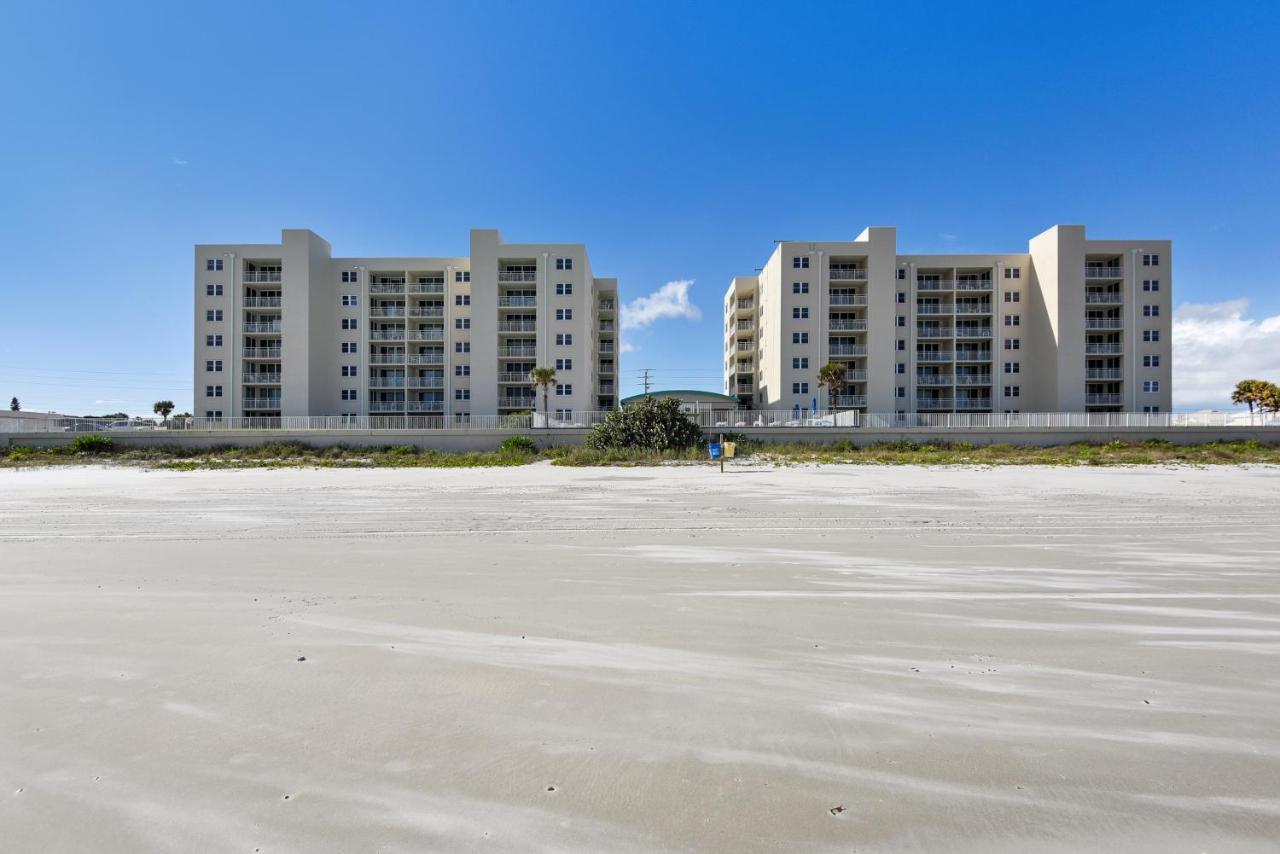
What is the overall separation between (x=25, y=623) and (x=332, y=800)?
4479 millimetres

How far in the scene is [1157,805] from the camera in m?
2.50

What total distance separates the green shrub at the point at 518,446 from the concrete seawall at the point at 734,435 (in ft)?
3.59

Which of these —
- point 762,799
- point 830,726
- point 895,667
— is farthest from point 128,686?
point 895,667

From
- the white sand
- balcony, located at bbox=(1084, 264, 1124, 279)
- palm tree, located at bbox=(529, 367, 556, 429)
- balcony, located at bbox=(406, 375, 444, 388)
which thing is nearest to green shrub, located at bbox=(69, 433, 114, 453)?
balcony, located at bbox=(406, 375, 444, 388)

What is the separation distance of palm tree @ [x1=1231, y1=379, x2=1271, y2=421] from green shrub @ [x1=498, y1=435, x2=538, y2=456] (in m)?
65.1

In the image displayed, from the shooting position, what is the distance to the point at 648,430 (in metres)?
33.5

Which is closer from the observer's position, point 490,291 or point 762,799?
point 762,799

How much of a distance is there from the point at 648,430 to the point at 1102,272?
47.0 meters

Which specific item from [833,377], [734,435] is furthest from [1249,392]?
[734,435]

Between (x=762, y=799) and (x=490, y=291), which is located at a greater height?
(x=490, y=291)

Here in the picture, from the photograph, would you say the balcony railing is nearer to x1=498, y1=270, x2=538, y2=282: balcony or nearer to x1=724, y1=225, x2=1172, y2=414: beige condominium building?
x1=724, y1=225, x2=1172, y2=414: beige condominium building

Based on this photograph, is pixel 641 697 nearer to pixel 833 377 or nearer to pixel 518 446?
pixel 518 446

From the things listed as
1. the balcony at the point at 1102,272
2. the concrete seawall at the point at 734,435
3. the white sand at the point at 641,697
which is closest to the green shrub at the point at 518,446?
the concrete seawall at the point at 734,435

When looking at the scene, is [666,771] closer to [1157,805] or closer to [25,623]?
[1157,805]
